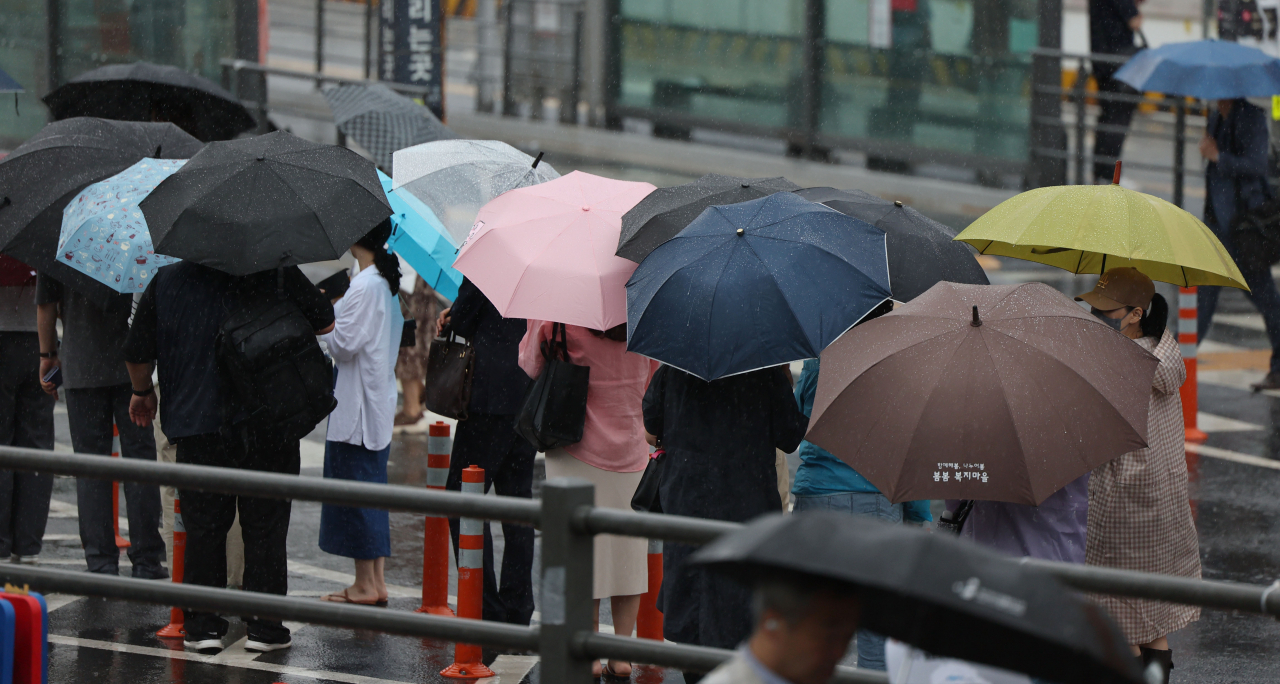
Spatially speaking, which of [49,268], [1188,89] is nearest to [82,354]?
[49,268]

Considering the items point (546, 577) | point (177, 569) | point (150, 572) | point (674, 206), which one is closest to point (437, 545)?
point (177, 569)

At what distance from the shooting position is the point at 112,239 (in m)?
6.63

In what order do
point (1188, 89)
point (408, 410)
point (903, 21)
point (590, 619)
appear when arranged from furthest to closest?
point (903, 21), point (1188, 89), point (408, 410), point (590, 619)

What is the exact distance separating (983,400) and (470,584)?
2612mm

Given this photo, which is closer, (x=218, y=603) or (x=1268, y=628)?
(x=218, y=603)

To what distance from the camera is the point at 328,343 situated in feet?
23.6

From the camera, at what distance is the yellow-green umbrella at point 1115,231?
19.0 ft

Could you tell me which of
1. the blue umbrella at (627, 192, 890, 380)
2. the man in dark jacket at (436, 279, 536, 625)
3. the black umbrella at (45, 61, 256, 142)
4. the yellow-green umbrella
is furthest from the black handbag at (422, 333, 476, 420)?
the black umbrella at (45, 61, 256, 142)

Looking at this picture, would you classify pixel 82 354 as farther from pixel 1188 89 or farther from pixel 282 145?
pixel 1188 89

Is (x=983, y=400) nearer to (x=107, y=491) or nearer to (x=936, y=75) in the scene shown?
(x=107, y=491)

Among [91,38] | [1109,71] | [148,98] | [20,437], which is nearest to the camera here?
[20,437]

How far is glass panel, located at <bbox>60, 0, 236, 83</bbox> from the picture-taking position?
15.2 metres

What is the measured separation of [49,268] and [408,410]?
4681 mm

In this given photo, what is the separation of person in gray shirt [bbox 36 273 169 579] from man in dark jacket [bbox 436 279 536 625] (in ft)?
5.37
